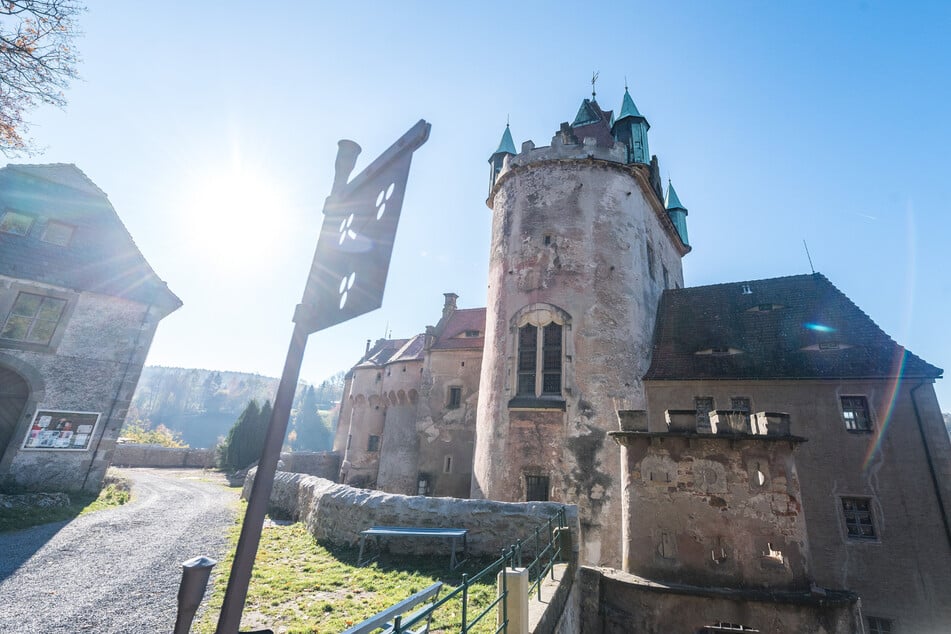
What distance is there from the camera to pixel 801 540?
26.6 ft

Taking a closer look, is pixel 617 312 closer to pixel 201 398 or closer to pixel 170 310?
pixel 170 310

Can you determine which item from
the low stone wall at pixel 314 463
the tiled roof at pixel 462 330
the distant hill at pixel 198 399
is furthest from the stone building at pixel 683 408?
the distant hill at pixel 198 399

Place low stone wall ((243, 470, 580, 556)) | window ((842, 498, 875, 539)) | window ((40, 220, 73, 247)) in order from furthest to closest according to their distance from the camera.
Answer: window ((40, 220, 73, 247)), window ((842, 498, 875, 539)), low stone wall ((243, 470, 580, 556))

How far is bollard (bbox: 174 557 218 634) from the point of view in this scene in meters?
2.02

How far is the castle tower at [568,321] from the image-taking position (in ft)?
43.8

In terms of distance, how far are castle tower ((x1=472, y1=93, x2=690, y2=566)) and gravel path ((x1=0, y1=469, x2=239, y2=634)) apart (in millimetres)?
8492

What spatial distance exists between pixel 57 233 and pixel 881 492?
29115mm

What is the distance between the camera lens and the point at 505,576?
4895 millimetres

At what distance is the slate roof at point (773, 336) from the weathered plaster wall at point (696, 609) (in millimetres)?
8010

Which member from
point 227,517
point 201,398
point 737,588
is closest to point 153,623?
point 227,517

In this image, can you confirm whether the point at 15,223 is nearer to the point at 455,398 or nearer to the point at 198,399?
the point at 455,398

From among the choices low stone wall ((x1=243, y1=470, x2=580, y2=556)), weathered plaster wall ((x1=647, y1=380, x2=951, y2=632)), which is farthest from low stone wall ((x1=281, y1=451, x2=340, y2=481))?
weathered plaster wall ((x1=647, y1=380, x2=951, y2=632))

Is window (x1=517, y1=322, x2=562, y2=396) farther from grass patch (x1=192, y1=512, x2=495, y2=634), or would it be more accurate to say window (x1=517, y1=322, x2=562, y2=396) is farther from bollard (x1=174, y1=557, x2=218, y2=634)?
bollard (x1=174, y1=557, x2=218, y2=634)

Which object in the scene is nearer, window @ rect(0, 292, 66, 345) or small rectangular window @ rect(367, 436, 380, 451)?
window @ rect(0, 292, 66, 345)
